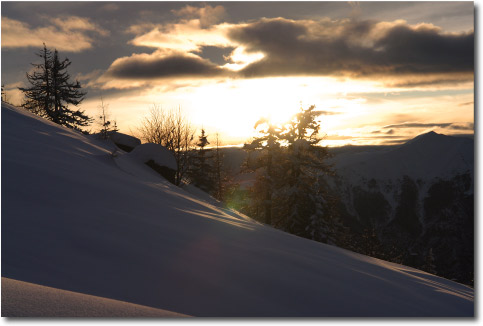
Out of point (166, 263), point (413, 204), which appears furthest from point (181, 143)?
point (413, 204)

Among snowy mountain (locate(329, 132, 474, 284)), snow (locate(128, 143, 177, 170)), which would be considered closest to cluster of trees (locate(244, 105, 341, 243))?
snow (locate(128, 143, 177, 170))

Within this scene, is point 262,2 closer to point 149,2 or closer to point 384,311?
point 149,2

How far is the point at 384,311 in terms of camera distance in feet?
15.4

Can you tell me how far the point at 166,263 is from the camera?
4.80 m

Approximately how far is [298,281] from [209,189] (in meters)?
42.5

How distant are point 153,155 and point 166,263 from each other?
16.3 metres

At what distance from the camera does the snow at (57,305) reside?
3135mm

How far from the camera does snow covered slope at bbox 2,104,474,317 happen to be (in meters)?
4.11

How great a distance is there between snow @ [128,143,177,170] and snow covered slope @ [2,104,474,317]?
12.6 metres

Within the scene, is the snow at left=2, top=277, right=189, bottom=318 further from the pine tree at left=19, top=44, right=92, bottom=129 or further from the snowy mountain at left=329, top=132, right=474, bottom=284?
the snowy mountain at left=329, top=132, right=474, bottom=284

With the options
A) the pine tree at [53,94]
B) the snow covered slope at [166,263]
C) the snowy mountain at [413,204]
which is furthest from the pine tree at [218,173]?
the snowy mountain at [413,204]

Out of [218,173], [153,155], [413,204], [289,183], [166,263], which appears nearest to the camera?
[166,263]

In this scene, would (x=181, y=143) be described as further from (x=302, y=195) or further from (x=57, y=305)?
(x=57, y=305)

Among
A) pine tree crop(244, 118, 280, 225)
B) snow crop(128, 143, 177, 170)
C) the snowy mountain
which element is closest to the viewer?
snow crop(128, 143, 177, 170)
